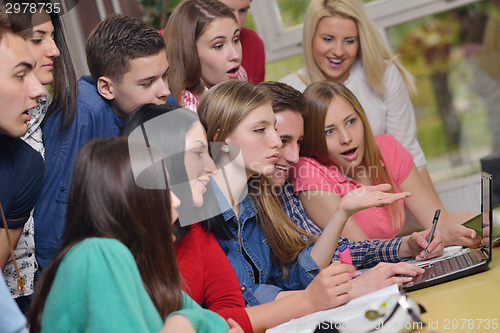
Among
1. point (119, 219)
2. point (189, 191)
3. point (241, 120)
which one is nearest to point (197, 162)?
point (189, 191)

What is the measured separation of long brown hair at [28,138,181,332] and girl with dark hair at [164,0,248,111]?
0.96m

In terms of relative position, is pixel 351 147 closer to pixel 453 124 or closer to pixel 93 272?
pixel 93 272

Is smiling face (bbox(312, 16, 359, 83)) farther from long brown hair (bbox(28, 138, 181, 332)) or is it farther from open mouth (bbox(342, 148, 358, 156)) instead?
long brown hair (bbox(28, 138, 181, 332))

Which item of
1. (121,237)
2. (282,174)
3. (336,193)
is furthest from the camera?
(336,193)

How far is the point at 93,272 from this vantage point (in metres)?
0.73

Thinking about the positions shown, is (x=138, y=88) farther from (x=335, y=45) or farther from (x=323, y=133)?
(x=335, y=45)

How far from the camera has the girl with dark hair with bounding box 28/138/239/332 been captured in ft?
2.39

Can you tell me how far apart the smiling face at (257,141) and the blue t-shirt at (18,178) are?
563 millimetres

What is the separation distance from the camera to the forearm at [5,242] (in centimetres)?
112

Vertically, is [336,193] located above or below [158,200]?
below

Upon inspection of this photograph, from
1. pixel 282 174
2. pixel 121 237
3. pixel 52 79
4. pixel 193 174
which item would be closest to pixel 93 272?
pixel 121 237

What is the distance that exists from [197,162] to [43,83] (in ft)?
1.68

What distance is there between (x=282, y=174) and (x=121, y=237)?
33.5 inches

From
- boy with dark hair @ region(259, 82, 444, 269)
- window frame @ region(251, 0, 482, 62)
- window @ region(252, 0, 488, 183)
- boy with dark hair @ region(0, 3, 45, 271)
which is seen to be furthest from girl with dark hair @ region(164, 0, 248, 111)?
window @ region(252, 0, 488, 183)
